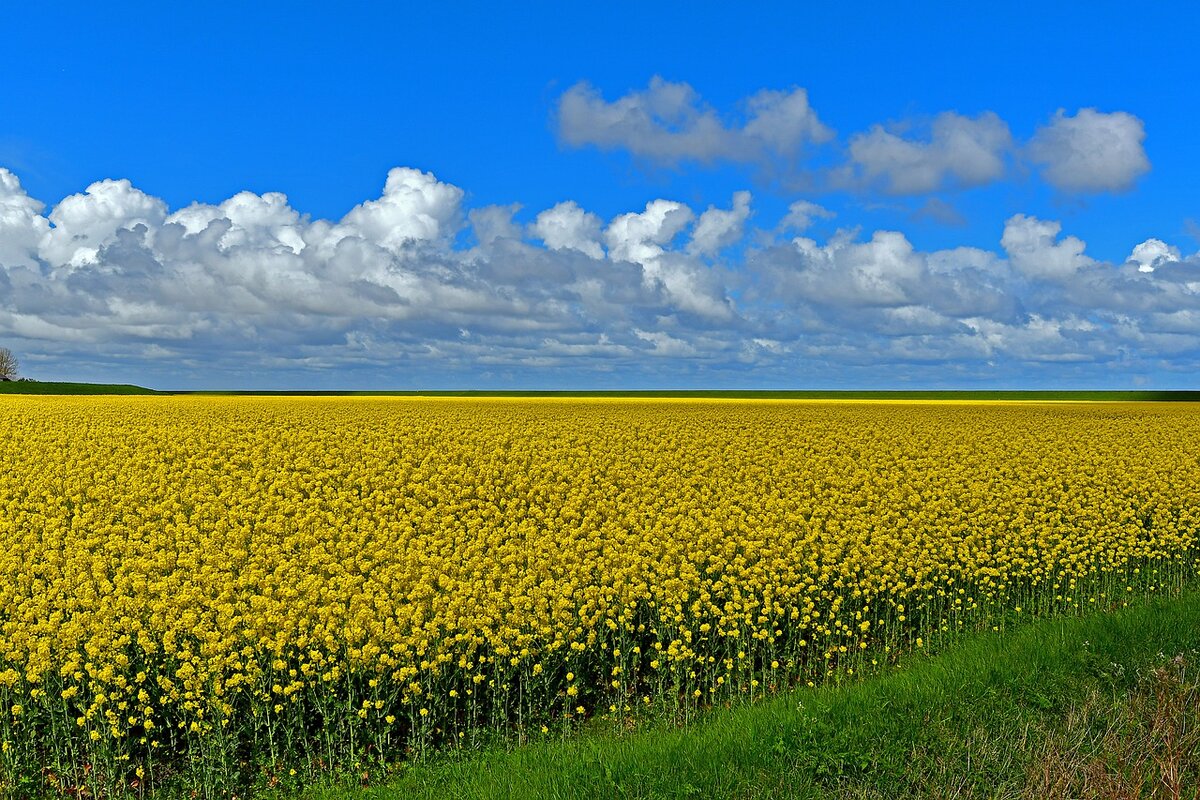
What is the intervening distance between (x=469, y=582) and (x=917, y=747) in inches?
208

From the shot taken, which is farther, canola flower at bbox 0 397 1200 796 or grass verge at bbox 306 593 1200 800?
canola flower at bbox 0 397 1200 796

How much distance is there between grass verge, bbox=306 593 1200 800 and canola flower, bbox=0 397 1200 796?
1.06 meters

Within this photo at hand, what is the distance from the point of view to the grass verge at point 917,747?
6.68 meters

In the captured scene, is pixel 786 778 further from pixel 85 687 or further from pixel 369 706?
pixel 85 687

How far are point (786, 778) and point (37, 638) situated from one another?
7536 millimetres

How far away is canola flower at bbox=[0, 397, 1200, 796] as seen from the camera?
8.54 meters

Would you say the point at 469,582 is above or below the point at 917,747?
above

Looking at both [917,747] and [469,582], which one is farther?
[469,582]

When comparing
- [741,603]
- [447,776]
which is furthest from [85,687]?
[741,603]

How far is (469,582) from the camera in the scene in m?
10.6

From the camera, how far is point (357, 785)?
305 inches

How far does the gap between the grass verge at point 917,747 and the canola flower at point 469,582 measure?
1.06 m

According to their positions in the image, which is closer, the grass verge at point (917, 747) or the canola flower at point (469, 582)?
the grass verge at point (917, 747)

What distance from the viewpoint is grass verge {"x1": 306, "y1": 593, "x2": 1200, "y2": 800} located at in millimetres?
6680
